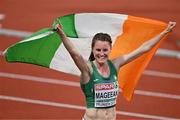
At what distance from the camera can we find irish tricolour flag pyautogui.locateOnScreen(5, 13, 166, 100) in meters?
4.23

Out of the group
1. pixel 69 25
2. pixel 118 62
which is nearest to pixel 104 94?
pixel 118 62

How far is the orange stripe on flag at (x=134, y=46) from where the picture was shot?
427 centimetres

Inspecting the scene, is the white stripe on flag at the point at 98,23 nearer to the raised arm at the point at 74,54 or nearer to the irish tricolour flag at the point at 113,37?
the irish tricolour flag at the point at 113,37

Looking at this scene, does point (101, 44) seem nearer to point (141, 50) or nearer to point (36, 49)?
point (141, 50)

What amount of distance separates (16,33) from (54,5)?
834 millimetres

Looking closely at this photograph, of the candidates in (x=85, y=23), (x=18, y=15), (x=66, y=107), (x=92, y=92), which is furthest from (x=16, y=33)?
(x=92, y=92)

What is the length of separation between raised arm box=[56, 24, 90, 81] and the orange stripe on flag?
799mm

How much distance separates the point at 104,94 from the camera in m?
3.62

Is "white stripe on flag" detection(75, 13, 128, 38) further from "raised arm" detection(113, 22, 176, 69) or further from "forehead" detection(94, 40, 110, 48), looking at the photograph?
"forehead" detection(94, 40, 110, 48)

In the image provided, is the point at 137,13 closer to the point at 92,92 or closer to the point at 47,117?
the point at 47,117

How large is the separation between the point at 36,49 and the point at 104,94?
84cm

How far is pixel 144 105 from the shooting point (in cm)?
626

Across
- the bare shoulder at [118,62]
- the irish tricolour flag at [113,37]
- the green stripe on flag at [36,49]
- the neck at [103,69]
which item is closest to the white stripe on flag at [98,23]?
the irish tricolour flag at [113,37]

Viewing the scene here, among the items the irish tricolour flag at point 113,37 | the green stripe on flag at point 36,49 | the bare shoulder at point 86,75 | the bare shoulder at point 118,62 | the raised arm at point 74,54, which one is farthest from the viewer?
the irish tricolour flag at point 113,37
